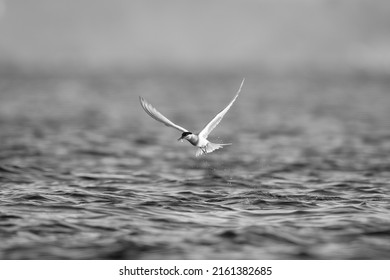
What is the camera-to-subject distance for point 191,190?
19.1m

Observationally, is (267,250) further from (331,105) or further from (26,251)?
(331,105)

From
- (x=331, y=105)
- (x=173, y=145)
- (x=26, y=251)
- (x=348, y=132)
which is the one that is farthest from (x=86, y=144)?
(x=331, y=105)

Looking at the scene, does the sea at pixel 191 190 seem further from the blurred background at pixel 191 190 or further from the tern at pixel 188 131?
the tern at pixel 188 131

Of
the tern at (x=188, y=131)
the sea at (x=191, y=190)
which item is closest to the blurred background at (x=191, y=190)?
the sea at (x=191, y=190)

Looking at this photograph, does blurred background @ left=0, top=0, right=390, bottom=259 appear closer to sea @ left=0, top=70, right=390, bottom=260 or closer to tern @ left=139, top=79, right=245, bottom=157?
sea @ left=0, top=70, right=390, bottom=260

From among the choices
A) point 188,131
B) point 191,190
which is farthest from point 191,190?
point 188,131

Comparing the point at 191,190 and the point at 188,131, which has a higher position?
the point at 188,131

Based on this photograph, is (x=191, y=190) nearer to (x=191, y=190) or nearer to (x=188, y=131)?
(x=191, y=190)

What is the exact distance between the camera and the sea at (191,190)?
1380cm

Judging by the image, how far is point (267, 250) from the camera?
13.5m

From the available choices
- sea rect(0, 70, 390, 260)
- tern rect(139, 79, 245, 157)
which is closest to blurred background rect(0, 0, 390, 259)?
sea rect(0, 70, 390, 260)

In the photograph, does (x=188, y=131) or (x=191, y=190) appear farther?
(x=191, y=190)

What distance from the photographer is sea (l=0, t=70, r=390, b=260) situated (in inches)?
543

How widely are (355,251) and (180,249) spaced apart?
324 centimetres
